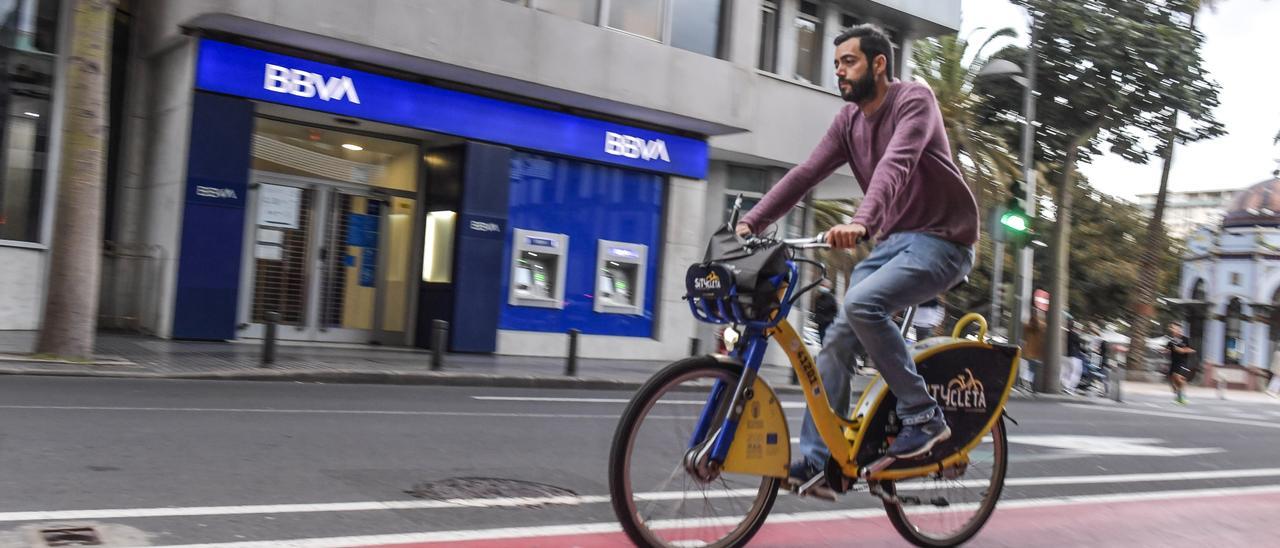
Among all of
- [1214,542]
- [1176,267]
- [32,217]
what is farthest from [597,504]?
[1176,267]

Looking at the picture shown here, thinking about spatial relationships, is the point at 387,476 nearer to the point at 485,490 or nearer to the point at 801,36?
the point at 485,490

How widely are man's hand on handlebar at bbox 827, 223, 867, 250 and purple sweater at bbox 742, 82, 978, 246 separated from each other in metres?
0.37

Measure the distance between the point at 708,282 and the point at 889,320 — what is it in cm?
79

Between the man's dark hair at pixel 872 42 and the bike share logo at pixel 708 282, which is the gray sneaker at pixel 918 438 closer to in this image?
the bike share logo at pixel 708 282

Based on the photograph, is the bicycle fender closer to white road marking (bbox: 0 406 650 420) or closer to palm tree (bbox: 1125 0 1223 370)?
white road marking (bbox: 0 406 650 420)

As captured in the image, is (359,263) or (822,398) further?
(359,263)

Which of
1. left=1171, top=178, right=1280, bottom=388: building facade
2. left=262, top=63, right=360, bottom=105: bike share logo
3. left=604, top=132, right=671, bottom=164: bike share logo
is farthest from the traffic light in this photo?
left=1171, top=178, right=1280, bottom=388: building facade

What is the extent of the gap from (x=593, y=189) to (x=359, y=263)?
13.1 ft

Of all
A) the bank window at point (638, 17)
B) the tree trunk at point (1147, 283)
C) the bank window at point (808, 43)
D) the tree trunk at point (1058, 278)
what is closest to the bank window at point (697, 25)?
the bank window at point (638, 17)

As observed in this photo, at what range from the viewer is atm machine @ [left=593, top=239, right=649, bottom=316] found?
63.9ft

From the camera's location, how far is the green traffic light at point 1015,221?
20.0 m

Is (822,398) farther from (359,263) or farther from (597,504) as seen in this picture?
(359,263)

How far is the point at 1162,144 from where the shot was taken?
75.8 feet

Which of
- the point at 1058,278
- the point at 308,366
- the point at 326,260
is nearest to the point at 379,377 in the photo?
the point at 308,366
